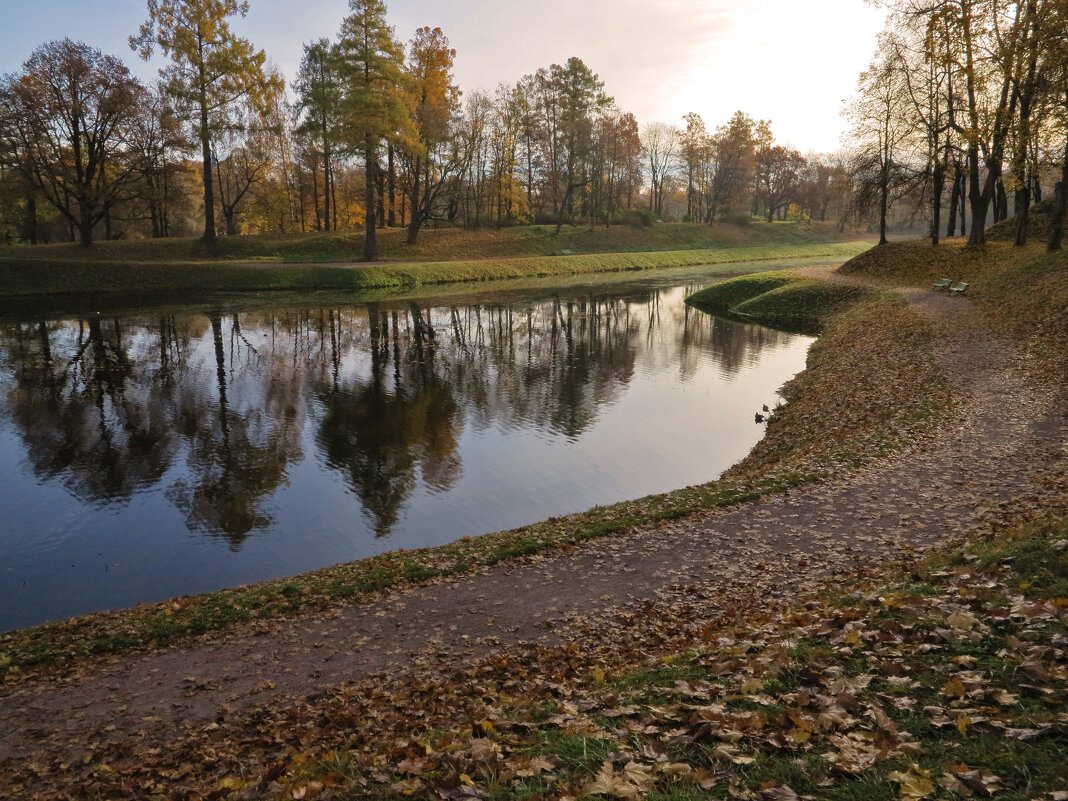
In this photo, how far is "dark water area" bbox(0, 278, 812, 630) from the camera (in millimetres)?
11453

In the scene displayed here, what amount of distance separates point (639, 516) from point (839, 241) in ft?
317

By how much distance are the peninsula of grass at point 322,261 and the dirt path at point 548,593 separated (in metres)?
38.6

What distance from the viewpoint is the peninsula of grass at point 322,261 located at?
41.7 m

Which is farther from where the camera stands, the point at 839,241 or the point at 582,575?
the point at 839,241

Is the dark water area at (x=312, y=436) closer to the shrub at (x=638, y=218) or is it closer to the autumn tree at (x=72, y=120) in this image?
the autumn tree at (x=72, y=120)

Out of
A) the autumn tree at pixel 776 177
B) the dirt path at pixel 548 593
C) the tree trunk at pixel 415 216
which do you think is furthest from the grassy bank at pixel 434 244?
the dirt path at pixel 548 593

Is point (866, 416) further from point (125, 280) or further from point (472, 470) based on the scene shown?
point (125, 280)

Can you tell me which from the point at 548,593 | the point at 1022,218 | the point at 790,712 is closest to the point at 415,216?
the point at 1022,218

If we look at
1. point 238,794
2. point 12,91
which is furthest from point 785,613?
point 12,91

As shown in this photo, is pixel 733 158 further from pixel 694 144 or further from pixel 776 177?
pixel 776 177

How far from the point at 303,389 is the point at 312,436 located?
4.91 meters

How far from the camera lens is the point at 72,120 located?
149 ft

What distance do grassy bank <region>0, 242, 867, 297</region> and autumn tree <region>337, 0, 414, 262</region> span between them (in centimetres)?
830

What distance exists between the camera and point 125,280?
42344 mm
